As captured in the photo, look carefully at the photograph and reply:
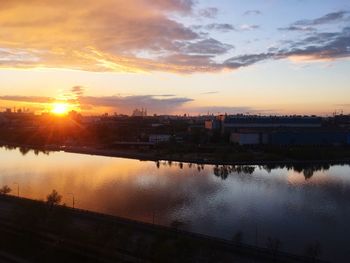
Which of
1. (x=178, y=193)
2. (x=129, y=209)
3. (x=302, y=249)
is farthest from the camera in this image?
(x=178, y=193)

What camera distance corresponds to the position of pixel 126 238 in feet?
9.74

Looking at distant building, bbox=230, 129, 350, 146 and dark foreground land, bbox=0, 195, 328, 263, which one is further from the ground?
distant building, bbox=230, 129, 350, 146

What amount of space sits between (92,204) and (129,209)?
0.47m

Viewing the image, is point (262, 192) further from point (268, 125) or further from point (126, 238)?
point (268, 125)

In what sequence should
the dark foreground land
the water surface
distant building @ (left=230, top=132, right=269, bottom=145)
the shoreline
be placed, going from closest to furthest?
the dark foreground land
the water surface
the shoreline
distant building @ (left=230, top=132, right=269, bottom=145)

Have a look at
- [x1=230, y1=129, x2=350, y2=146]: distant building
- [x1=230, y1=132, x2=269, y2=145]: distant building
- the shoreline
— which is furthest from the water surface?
[x1=230, y1=132, x2=269, y2=145]: distant building

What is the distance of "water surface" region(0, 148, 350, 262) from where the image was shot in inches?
151

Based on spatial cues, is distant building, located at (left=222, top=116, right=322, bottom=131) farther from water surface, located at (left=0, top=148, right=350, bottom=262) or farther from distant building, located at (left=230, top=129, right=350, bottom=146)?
water surface, located at (left=0, top=148, right=350, bottom=262)

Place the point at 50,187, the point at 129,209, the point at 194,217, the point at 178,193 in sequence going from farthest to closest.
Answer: the point at 50,187, the point at 178,193, the point at 129,209, the point at 194,217

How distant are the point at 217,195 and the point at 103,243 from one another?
2784 millimetres

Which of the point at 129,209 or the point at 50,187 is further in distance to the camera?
the point at 50,187

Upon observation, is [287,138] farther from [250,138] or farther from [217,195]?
[217,195]

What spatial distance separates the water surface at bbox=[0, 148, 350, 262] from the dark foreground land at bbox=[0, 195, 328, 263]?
0.57 meters

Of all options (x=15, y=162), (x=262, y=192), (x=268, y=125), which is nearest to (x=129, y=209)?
(x=262, y=192)
